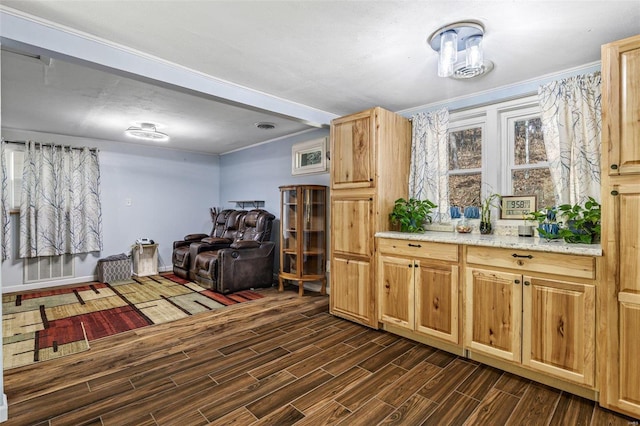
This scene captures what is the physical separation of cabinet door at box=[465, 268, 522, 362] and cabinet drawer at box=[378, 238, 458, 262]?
19 centimetres

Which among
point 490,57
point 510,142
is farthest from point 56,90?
point 510,142

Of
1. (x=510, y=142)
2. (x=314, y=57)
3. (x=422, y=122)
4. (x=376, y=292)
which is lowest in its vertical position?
(x=376, y=292)

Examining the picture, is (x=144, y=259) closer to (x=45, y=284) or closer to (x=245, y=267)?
(x=45, y=284)

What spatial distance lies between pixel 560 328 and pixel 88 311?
14.2 ft

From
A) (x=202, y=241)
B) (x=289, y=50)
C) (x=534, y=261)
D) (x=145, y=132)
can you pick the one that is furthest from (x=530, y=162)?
(x=145, y=132)

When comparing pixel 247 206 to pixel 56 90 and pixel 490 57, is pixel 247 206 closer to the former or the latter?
pixel 56 90

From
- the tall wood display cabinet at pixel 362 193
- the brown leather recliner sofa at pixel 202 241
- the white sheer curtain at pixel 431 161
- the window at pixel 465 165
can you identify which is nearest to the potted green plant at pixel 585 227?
the window at pixel 465 165

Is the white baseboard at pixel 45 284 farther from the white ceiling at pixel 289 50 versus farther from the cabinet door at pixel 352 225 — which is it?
the cabinet door at pixel 352 225

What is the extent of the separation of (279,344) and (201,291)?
6.79 ft

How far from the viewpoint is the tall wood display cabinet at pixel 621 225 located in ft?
5.67

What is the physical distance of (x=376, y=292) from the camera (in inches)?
117

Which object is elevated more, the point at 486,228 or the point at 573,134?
the point at 573,134

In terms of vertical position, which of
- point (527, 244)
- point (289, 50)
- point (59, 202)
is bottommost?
point (527, 244)

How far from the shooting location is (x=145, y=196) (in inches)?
217
